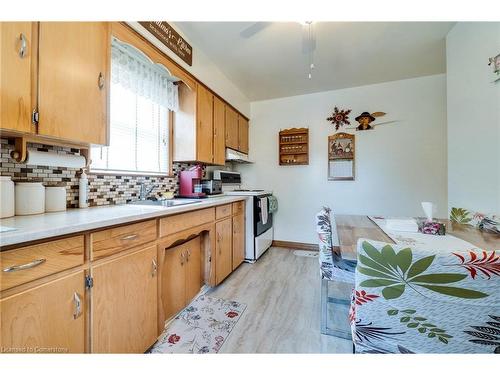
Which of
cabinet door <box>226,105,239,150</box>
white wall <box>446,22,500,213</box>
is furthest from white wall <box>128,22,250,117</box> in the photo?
white wall <box>446,22,500,213</box>

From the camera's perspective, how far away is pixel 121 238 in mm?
1078

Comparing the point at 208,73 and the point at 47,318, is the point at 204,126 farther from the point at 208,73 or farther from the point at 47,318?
the point at 47,318

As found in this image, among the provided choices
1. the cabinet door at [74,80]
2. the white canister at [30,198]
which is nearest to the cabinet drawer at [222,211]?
the cabinet door at [74,80]

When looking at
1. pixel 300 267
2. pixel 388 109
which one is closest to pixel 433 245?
pixel 300 267

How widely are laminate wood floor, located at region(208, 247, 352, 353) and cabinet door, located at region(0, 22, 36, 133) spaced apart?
65.2 inches

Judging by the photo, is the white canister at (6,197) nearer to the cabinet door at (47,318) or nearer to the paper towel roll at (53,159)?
the paper towel roll at (53,159)

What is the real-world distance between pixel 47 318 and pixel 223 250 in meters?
1.53

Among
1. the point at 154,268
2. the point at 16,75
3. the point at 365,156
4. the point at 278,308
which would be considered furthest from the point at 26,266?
the point at 365,156
